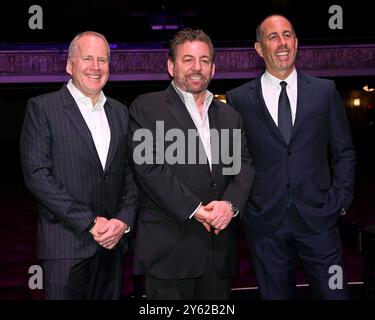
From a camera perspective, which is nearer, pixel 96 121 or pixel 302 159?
pixel 96 121

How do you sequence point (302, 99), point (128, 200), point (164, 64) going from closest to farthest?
1. point (128, 200)
2. point (302, 99)
3. point (164, 64)

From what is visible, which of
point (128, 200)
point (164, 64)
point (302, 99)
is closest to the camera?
point (128, 200)

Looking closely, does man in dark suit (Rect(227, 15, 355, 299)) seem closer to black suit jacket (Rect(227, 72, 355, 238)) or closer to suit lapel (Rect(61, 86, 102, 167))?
black suit jacket (Rect(227, 72, 355, 238))

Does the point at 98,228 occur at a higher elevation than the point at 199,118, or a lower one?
lower

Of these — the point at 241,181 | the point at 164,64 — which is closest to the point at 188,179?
the point at 241,181

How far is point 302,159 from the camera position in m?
2.34

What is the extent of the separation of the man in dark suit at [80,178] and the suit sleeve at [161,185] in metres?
0.14

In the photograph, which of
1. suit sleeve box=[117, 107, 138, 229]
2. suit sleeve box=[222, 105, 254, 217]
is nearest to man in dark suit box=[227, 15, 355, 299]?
suit sleeve box=[222, 105, 254, 217]

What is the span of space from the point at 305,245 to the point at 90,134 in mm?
1229

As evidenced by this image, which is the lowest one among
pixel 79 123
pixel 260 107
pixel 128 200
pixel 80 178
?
pixel 128 200

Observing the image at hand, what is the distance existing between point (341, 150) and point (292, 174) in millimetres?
321

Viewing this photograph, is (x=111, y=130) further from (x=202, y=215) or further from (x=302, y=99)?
(x=302, y=99)

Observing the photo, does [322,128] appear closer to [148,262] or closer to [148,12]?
[148,262]

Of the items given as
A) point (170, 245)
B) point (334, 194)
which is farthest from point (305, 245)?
point (170, 245)
